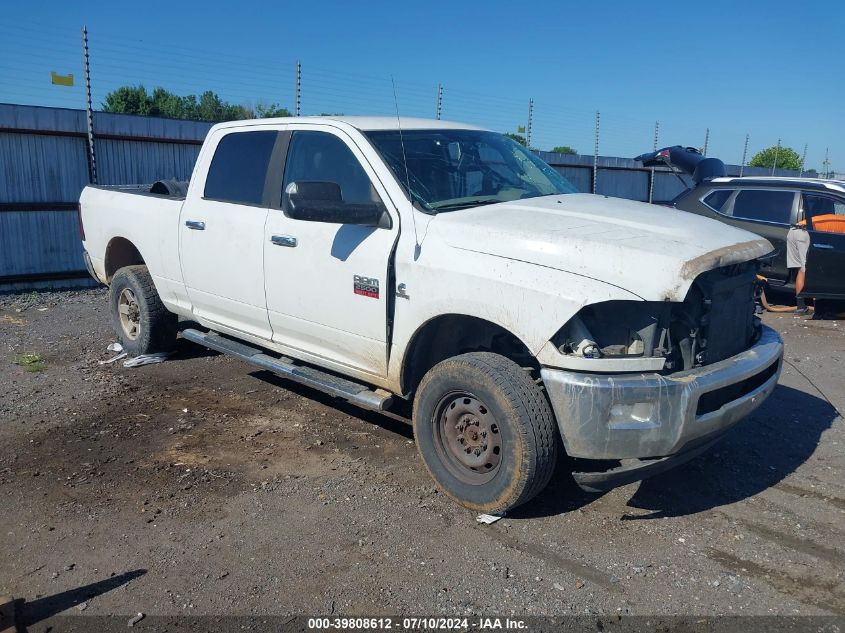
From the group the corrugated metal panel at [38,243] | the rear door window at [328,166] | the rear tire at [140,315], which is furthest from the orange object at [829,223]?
the corrugated metal panel at [38,243]

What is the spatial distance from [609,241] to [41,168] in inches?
368

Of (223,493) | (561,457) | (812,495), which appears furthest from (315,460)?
(812,495)

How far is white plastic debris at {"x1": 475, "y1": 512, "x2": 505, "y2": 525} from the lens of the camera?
3920mm

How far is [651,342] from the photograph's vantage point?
3484mm

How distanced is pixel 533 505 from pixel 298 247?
216 cm

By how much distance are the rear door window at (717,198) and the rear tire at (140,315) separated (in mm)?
7055

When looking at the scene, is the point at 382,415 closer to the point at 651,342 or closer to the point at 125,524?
the point at 125,524

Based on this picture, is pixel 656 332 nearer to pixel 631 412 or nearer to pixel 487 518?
pixel 631 412

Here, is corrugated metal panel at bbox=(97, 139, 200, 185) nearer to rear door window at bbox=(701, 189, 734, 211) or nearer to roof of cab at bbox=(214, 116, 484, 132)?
roof of cab at bbox=(214, 116, 484, 132)

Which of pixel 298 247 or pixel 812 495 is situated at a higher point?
pixel 298 247

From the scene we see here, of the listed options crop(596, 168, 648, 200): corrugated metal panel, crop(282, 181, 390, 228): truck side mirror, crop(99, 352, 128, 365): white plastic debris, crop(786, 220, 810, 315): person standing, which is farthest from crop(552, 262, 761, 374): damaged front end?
crop(596, 168, 648, 200): corrugated metal panel

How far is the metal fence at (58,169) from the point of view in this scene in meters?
10.1

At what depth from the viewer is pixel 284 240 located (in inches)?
191

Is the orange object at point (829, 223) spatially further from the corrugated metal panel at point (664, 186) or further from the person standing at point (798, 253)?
the corrugated metal panel at point (664, 186)
